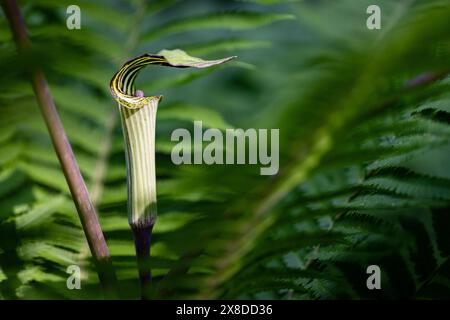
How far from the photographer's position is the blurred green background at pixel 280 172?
0.22 metres

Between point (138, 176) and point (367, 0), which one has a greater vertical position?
point (367, 0)

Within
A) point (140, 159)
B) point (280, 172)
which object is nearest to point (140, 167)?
point (140, 159)

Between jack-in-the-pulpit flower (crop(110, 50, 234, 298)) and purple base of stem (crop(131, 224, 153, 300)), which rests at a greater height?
jack-in-the-pulpit flower (crop(110, 50, 234, 298))

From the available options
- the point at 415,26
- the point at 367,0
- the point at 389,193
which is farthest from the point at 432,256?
the point at 415,26

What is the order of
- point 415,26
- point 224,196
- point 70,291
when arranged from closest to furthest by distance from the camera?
point 415,26
point 224,196
point 70,291

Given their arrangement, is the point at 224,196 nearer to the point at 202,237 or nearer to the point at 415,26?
the point at 202,237

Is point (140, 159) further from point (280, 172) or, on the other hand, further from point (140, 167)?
point (280, 172)

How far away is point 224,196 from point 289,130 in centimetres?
8

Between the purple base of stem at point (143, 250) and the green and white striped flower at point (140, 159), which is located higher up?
the green and white striped flower at point (140, 159)

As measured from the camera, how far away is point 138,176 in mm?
368

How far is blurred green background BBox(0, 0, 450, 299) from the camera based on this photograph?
22 cm

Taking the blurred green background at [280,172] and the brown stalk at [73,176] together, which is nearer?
the blurred green background at [280,172]

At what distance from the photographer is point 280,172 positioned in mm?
273

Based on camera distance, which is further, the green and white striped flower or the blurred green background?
the green and white striped flower
